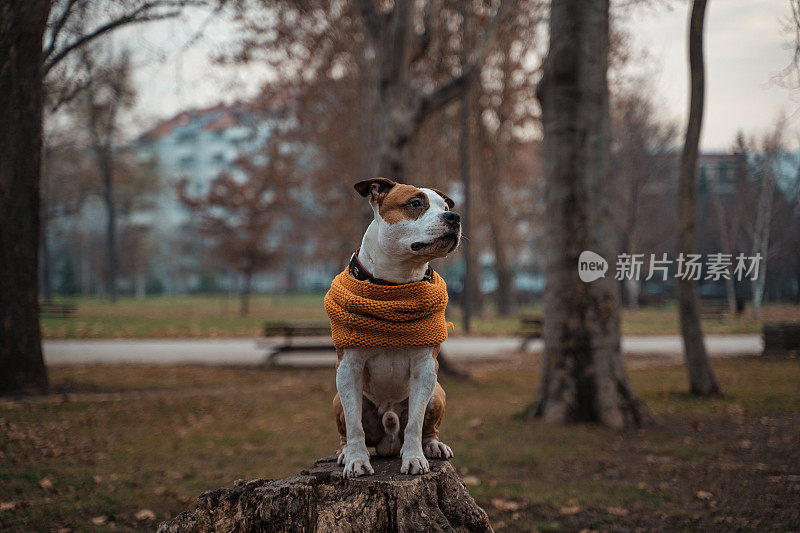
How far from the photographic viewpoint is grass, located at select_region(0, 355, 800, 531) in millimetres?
4879

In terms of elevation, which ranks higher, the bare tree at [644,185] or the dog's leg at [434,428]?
the bare tree at [644,185]

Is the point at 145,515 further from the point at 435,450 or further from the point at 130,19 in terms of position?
the point at 130,19

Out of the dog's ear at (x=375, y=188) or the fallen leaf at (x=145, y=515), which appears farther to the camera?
the fallen leaf at (x=145, y=515)

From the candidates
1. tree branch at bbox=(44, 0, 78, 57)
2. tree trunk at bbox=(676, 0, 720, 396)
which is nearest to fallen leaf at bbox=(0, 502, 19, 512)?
tree branch at bbox=(44, 0, 78, 57)

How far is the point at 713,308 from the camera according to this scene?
791 centimetres

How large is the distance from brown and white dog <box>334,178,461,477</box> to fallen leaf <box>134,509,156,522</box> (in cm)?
237

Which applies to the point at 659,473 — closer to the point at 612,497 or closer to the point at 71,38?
the point at 612,497

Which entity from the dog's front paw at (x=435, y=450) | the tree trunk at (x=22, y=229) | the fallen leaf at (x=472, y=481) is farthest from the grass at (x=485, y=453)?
the dog's front paw at (x=435, y=450)

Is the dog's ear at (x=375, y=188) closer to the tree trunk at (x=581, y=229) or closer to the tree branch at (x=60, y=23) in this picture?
the tree trunk at (x=581, y=229)

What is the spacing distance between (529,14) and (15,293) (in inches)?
488

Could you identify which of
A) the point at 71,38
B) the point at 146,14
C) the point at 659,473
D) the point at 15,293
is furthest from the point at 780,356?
the point at 71,38

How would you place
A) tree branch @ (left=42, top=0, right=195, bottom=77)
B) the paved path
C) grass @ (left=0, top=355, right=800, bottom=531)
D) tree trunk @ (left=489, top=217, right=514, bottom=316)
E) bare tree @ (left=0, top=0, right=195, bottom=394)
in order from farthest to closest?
1. tree trunk @ (left=489, top=217, right=514, bottom=316)
2. the paved path
3. tree branch @ (left=42, top=0, right=195, bottom=77)
4. bare tree @ (left=0, top=0, right=195, bottom=394)
5. grass @ (left=0, top=355, right=800, bottom=531)

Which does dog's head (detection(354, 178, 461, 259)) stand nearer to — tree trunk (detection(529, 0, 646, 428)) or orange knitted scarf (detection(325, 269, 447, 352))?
orange knitted scarf (detection(325, 269, 447, 352))

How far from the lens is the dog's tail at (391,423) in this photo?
328cm
